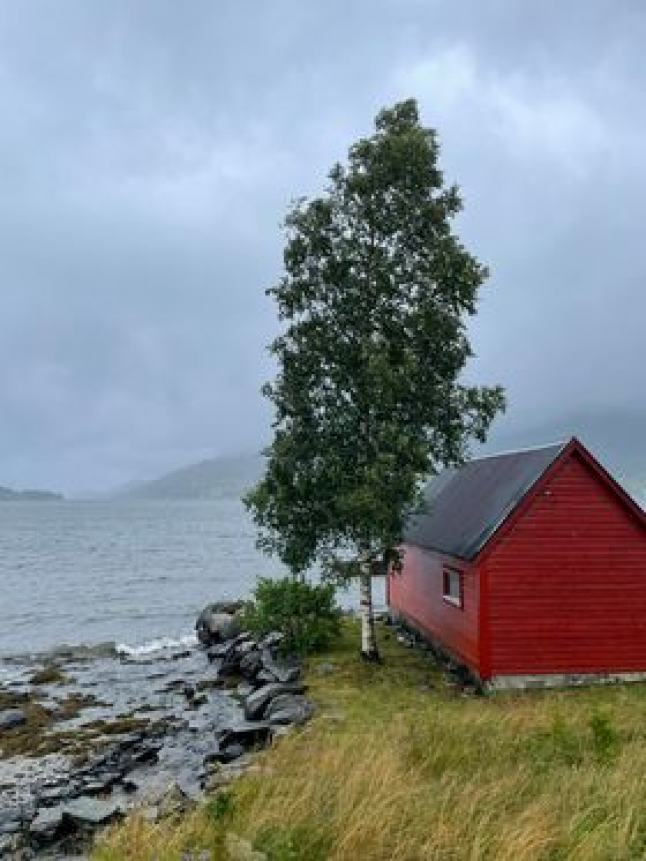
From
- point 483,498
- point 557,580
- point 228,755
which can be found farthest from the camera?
point 483,498

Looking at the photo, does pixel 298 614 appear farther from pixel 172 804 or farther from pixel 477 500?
pixel 172 804

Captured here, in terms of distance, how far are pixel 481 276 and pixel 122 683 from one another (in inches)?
836

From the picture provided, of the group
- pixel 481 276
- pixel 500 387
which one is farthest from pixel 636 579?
pixel 481 276

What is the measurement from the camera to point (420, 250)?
90.7 ft

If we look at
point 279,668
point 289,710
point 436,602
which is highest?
point 436,602

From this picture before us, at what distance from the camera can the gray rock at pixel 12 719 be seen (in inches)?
1118

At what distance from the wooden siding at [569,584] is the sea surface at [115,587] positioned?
993 inches

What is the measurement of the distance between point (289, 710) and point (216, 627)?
20676 mm

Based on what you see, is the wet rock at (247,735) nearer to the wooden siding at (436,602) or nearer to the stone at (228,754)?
the stone at (228,754)

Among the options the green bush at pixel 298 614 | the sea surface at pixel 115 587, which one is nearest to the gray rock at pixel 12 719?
the green bush at pixel 298 614

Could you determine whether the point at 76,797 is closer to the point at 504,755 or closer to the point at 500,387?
the point at 504,755

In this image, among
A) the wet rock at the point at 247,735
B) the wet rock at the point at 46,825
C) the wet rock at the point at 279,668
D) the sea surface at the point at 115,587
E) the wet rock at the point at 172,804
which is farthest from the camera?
the sea surface at the point at 115,587

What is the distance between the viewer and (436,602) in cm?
3175

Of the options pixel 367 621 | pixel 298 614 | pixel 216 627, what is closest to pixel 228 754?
pixel 367 621
